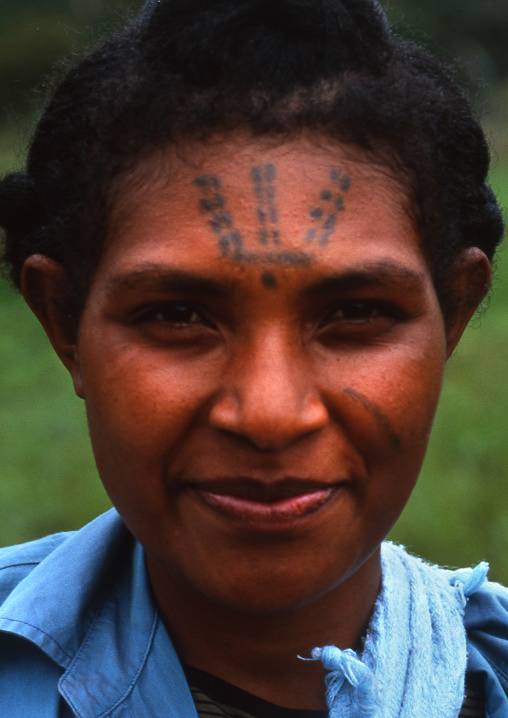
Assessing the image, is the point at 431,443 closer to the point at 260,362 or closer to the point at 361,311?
the point at 361,311

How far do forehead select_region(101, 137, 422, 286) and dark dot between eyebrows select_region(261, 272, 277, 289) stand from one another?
2 centimetres

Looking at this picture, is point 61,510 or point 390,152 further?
point 61,510

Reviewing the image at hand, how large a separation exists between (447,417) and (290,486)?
4514 millimetres

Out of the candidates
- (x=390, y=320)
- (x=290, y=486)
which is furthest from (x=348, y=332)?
(x=290, y=486)

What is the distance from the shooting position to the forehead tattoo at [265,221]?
1748 millimetres

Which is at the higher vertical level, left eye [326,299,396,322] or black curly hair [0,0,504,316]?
black curly hair [0,0,504,316]

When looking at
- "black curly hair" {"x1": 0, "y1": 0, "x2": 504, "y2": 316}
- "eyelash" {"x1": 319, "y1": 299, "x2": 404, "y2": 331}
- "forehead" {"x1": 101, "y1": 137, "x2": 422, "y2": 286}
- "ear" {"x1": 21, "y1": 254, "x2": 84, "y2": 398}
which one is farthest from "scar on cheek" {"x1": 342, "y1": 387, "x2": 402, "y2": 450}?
"ear" {"x1": 21, "y1": 254, "x2": 84, "y2": 398}

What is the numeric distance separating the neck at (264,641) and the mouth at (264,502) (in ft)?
1.07

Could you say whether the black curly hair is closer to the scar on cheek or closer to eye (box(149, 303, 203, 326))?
eye (box(149, 303, 203, 326))

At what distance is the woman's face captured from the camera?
1749 mm

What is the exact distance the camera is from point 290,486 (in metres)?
1.77

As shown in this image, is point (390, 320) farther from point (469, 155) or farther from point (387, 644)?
point (387, 644)

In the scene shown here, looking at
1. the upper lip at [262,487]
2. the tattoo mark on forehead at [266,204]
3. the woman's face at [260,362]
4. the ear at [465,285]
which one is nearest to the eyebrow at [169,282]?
the woman's face at [260,362]

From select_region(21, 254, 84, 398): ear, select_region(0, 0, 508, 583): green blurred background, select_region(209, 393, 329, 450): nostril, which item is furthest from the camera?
select_region(0, 0, 508, 583): green blurred background
